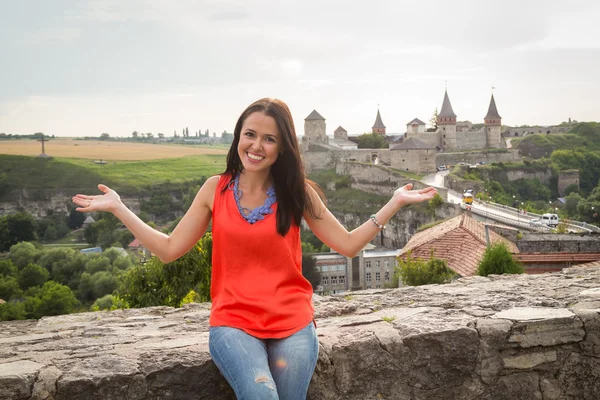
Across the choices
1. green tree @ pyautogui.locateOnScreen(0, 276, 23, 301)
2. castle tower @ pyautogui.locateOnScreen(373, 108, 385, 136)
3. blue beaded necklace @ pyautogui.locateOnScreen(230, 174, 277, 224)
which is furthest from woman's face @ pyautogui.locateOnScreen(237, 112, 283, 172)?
castle tower @ pyautogui.locateOnScreen(373, 108, 385, 136)

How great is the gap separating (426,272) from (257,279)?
12.7 meters

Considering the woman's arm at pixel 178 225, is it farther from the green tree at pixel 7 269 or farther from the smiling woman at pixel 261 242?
the green tree at pixel 7 269

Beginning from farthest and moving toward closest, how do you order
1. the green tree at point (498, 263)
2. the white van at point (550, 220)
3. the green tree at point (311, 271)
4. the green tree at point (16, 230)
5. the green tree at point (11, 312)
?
the green tree at point (16, 230) → the green tree at point (311, 271) → the white van at point (550, 220) → the green tree at point (11, 312) → the green tree at point (498, 263)

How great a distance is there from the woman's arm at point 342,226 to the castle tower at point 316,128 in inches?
3030

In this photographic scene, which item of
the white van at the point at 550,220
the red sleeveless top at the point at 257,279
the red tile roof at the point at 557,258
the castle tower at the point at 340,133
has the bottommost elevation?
the white van at the point at 550,220

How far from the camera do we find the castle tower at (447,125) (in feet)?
248

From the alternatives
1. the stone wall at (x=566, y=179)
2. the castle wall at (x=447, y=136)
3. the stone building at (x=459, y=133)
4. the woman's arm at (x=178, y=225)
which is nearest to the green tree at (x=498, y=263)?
the woman's arm at (x=178, y=225)

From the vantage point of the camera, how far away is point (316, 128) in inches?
3169

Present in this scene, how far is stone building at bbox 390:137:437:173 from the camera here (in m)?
62.1

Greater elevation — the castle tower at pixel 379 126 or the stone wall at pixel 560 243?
the castle tower at pixel 379 126

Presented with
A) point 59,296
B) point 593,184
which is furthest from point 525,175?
point 59,296

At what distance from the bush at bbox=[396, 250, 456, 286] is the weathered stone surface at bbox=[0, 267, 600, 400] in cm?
1096

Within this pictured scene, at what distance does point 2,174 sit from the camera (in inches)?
3388

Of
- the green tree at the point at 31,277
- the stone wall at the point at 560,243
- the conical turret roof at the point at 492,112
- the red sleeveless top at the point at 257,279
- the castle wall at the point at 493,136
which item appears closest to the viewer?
the red sleeveless top at the point at 257,279
